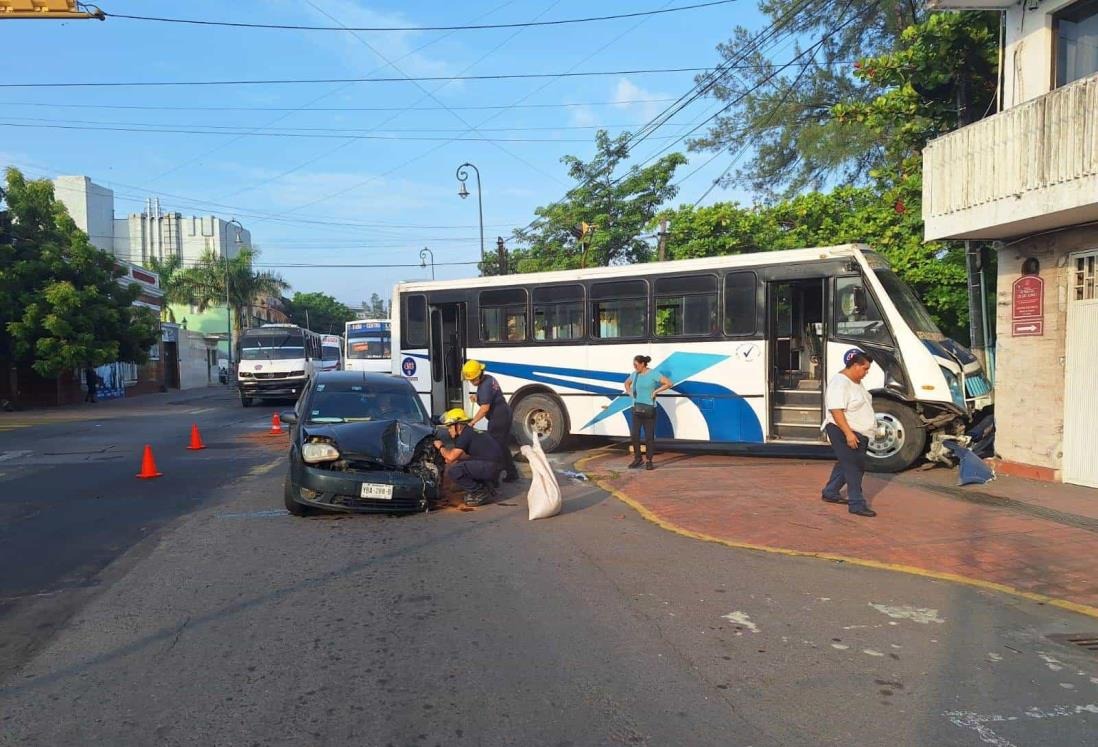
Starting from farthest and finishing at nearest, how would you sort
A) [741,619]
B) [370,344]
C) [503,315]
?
[370,344]
[503,315]
[741,619]

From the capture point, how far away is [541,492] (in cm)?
806

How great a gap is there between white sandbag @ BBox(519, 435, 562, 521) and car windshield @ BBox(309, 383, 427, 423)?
1.85m

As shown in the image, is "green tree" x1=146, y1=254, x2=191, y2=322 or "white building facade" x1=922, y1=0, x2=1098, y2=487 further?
"green tree" x1=146, y1=254, x2=191, y2=322

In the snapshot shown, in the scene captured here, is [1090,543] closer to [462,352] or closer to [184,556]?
[184,556]

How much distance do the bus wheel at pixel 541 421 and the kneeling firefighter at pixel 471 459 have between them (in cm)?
436

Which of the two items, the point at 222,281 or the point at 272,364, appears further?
the point at 222,281

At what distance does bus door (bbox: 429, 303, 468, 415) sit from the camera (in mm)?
14562

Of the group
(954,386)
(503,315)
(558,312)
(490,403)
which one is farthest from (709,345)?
(490,403)

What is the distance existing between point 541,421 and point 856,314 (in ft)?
17.4

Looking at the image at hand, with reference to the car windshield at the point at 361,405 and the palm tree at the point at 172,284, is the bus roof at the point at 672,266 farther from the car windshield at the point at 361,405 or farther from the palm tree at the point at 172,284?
the palm tree at the point at 172,284

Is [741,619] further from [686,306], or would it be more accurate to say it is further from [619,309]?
[619,309]

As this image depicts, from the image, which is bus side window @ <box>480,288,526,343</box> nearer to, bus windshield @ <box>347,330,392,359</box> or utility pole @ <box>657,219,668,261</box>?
utility pole @ <box>657,219,668,261</box>

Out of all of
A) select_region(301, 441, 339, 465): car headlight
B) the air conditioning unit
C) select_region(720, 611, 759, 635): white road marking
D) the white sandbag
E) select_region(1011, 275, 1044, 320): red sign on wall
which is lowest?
select_region(720, 611, 759, 635): white road marking

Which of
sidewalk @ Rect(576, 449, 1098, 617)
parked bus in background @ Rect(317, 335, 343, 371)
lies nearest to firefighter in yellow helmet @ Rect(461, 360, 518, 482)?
sidewalk @ Rect(576, 449, 1098, 617)
